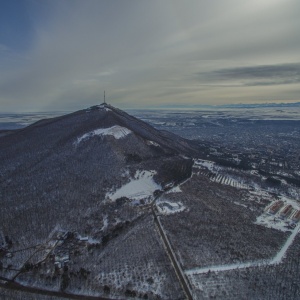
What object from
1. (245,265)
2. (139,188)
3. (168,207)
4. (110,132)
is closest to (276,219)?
(245,265)

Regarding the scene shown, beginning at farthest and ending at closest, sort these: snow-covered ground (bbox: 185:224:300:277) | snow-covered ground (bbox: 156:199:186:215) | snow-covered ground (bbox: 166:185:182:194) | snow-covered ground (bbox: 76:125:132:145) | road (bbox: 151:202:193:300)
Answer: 1. snow-covered ground (bbox: 76:125:132:145)
2. snow-covered ground (bbox: 166:185:182:194)
3. snow-covered ground (bbox: 156:199:186:215)
4. snow-covered ground (bbox: 185:224:300:277)
5. road (bbox: 151:202:193:300)

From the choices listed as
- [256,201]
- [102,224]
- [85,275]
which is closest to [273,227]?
[256,201]

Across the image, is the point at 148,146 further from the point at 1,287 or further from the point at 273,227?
the point at 1,287

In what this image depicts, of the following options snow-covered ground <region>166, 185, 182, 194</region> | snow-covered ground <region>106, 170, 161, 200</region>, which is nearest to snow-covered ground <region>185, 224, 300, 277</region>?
snow-covered ground <region>106, 170, 161, 200</region>

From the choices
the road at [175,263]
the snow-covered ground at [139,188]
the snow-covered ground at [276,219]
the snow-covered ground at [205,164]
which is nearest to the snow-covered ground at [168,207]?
the road at [175,263]

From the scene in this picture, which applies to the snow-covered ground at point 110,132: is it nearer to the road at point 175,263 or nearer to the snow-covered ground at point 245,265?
the road at point 175,263

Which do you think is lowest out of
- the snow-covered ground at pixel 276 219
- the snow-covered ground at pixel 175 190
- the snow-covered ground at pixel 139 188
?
the snow-covered ground at pixel 276 219

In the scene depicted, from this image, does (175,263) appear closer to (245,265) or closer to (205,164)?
(245,265)

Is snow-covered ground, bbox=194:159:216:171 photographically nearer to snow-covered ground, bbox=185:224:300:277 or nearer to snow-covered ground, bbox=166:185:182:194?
snow-covered ground, bbox=166:185:182:194
